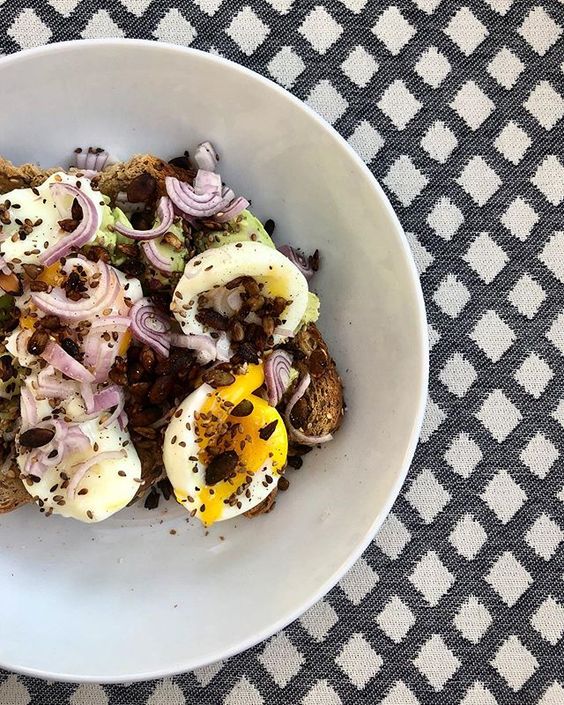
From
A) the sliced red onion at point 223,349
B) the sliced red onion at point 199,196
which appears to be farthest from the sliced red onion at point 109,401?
the sliced red onion at point 199,196

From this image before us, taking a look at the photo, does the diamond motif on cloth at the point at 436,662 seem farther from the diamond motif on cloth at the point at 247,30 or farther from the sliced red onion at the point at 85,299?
the diamond motif on cloth at the point at 247,30

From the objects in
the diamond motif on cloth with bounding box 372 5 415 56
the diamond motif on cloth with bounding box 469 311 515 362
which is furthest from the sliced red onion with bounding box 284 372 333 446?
the diamond motif on cloth with bounding box 372 5 415 56

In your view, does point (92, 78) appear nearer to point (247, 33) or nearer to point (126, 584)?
point (247, 33)

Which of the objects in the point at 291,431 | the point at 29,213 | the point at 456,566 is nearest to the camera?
the point at 29,213

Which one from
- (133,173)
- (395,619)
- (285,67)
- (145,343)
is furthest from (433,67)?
(395,619)

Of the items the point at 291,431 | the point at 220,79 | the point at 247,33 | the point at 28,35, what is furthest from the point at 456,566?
the point at 28,35

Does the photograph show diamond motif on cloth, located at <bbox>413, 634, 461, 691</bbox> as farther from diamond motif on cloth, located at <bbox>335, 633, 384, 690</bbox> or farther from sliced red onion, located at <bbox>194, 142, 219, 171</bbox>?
sliced red onion, located at <bbox>194, 142, 219, 171</bbox>
